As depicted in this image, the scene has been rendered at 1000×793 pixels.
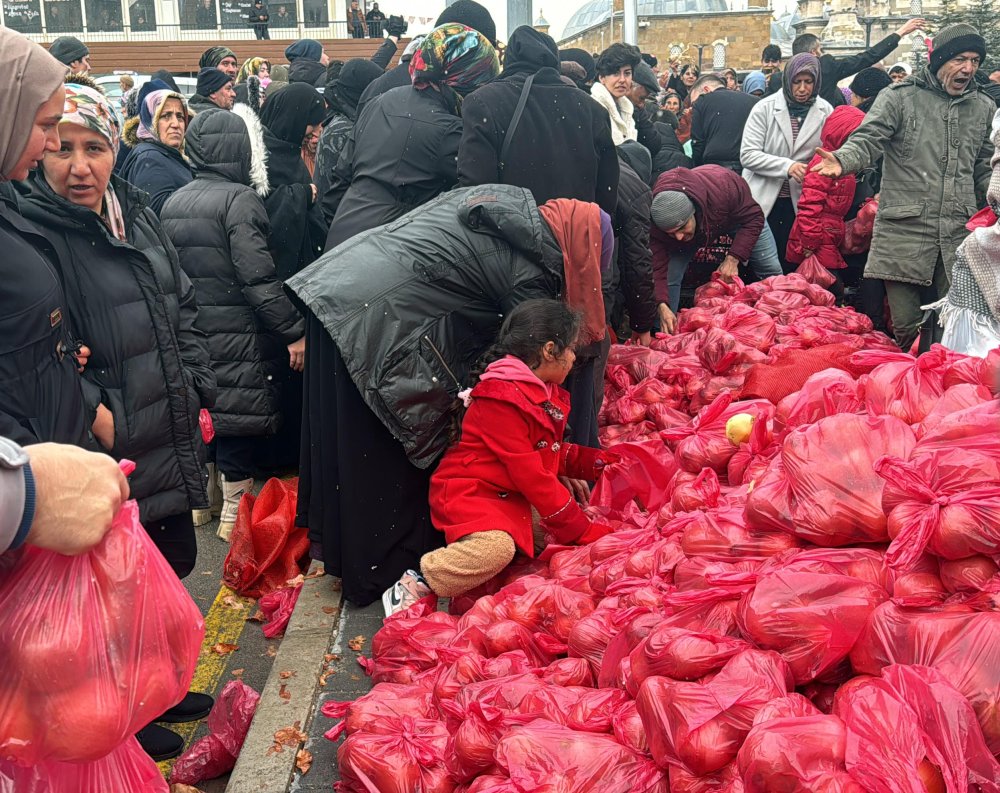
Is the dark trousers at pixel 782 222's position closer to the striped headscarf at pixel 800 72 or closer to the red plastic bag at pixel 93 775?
the striped headscarf at pixel 800 72

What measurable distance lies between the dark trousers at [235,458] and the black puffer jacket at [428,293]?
5.67 feet

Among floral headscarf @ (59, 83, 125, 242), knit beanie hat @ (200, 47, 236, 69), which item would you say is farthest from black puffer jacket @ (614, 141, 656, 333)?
knit beanie hat @ (200, 47, 236, 69)

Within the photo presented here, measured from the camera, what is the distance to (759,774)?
2.08 metres

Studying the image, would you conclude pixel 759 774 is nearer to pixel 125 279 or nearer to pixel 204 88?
pixel 125 279

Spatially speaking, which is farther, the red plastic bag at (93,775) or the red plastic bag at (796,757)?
the red plastic bag at (796,757)

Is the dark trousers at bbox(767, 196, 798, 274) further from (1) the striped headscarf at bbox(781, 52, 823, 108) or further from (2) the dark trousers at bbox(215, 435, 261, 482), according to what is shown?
(2) the dark trousers at bbox(215, 435, 261, 482)

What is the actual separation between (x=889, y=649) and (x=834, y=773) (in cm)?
39

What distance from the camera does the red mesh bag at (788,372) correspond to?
16.4 ft

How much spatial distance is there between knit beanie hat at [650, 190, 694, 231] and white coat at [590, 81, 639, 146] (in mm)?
604

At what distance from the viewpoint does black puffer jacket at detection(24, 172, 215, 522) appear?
3328 mm

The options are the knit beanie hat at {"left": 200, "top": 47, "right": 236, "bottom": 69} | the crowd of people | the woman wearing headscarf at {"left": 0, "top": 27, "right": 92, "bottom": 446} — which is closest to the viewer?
the woman wearing headscarf at {"left": 0, "top": 27, "right": 92, "bottom": 446}

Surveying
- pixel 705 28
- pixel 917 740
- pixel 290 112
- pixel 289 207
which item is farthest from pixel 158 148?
pixel 705 28

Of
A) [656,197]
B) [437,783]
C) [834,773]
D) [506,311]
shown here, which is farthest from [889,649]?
[656,197]

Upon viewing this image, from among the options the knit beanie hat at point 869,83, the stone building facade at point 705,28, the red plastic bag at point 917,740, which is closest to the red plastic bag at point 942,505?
the red plastic bag at point 917,740
